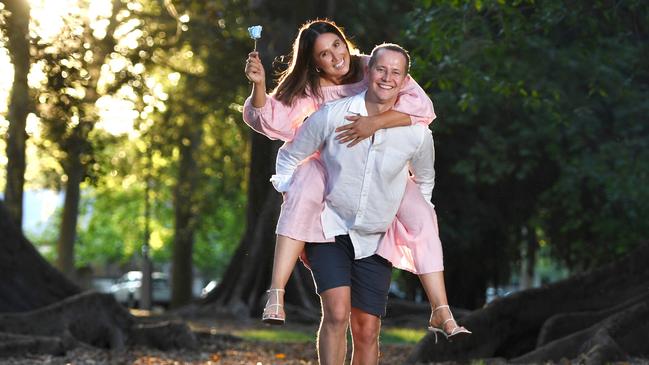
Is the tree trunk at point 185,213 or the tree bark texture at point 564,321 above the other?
the tree trunk at point 185,213

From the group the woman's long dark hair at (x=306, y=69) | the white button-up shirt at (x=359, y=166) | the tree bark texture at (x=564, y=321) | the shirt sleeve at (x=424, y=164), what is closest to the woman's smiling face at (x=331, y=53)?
the woman's long dark hair at (x=306, y=69)

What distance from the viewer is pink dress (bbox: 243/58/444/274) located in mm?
6355

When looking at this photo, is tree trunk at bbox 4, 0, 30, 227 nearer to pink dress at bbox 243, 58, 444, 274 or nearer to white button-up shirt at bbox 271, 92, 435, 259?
pink dress at bbox 243, 58, 444, 274

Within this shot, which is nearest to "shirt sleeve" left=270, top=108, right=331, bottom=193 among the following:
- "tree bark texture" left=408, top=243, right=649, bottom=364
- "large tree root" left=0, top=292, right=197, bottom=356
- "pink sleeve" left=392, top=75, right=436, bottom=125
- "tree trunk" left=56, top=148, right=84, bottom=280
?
"pink sleeve" left=392, top=75, right=436, bottom=125

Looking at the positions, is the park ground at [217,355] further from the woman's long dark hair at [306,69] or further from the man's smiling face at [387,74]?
the man's smiling face at [387,74]

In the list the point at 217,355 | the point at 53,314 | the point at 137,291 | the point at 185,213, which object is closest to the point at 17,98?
the point at 53,314

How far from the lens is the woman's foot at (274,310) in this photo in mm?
6180

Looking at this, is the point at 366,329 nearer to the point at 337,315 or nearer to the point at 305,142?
the point at 337,315

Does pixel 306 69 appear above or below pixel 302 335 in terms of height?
above

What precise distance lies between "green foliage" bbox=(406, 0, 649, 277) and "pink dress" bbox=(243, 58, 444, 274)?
20.3ft

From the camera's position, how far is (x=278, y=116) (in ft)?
21.5

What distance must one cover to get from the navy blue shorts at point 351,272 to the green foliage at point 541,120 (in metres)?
6.40

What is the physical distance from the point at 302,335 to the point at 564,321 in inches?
318

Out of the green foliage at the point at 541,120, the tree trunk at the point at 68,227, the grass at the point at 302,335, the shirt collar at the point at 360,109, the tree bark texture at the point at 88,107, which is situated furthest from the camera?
the tree trunk at the point at 68,227
